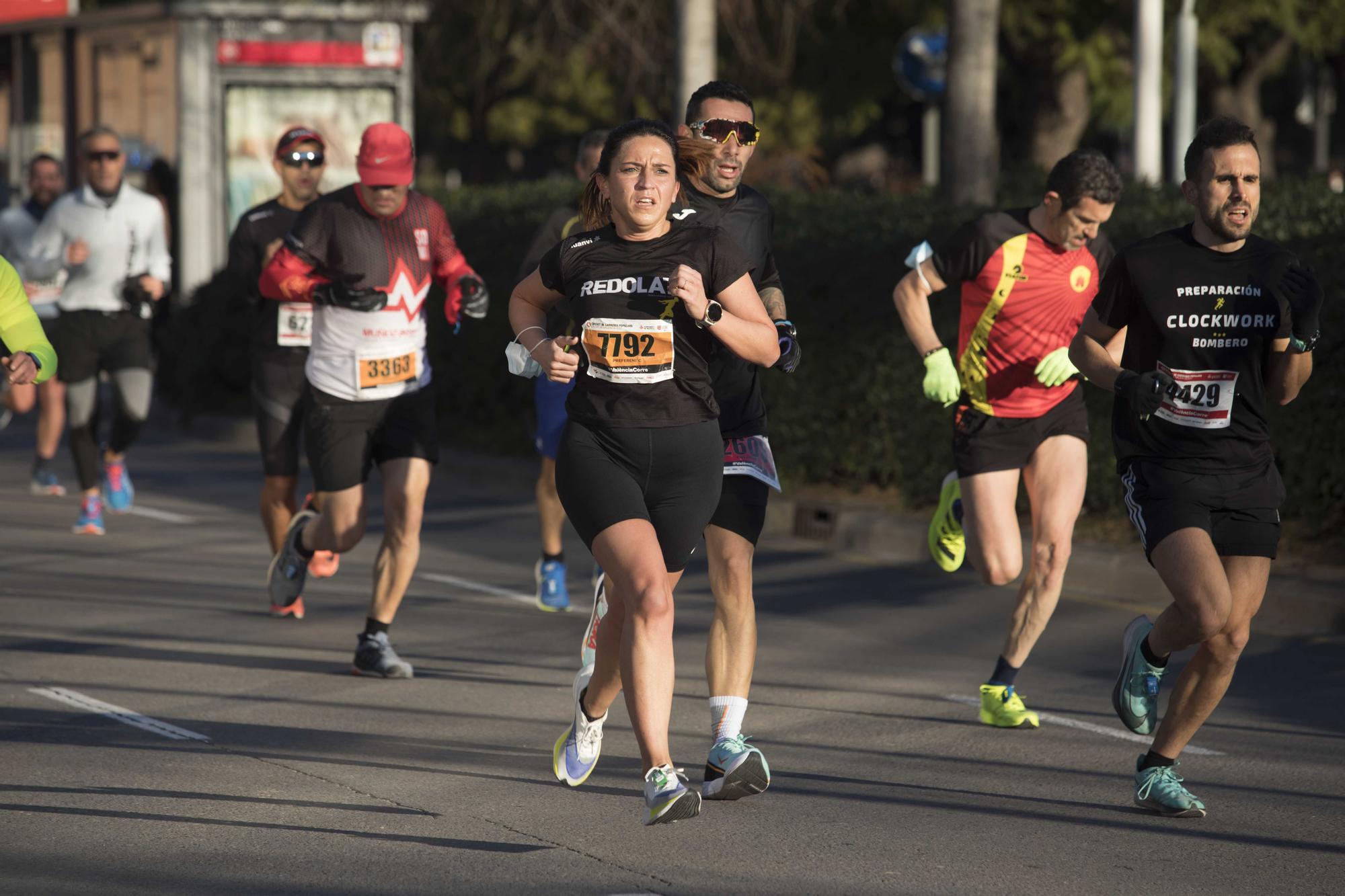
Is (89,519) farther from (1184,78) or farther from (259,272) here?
(1184,78)

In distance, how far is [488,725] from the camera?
6.89 metres

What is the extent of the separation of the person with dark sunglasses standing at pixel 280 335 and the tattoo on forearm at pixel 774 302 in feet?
10.9

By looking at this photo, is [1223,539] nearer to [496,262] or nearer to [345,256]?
[345,256]

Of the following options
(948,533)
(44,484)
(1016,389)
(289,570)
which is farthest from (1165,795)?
(44,484)

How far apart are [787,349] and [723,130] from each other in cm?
94

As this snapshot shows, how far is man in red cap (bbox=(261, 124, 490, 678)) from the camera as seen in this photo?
302 inches

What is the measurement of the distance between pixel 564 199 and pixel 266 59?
5.28 metres

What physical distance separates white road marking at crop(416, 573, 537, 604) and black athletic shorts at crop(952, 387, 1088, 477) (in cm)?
308

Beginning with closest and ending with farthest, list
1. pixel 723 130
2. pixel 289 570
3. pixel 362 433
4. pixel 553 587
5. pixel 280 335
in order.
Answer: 1. pixel 723 130
2. pixel 362 433
3. pixel 289 570
4. pixel 280 335
5. pixel 553 587

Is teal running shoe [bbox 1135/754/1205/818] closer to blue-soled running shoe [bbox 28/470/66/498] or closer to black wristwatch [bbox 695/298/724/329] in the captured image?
black wristwatch [bbox 695/298/724/329]

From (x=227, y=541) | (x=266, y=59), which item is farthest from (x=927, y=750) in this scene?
(x=266, y=59)

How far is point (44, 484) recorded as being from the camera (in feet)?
43.1

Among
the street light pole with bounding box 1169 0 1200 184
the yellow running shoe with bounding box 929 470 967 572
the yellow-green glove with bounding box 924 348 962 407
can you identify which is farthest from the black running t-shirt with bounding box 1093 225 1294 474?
the street light pole with bounding box 1169 0 1200 184

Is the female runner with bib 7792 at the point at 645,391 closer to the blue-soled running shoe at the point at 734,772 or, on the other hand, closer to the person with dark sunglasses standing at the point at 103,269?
the blue-soled running shoe at the point at 734,772
